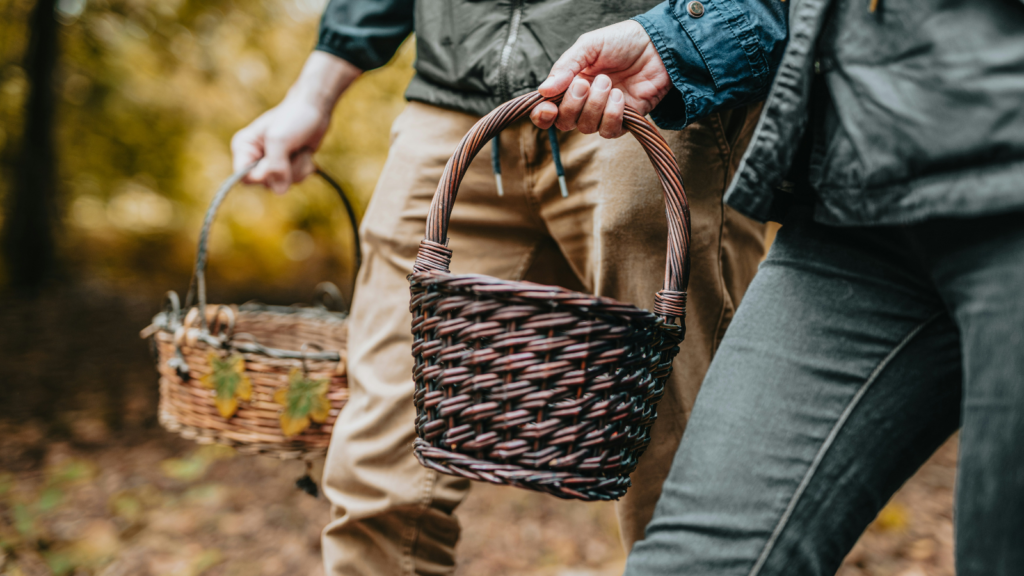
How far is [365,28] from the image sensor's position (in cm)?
138

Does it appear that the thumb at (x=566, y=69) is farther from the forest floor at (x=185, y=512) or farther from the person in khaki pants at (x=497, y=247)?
the forest floor at (x=185, y=512)

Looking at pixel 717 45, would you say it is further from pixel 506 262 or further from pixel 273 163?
pixel 273 163

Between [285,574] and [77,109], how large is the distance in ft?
17.8

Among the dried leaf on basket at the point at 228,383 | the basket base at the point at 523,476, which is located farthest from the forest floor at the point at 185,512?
the basket base at the point at 523,476

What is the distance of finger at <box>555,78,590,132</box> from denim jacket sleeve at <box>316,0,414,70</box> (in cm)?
69

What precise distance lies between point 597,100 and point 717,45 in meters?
0.18

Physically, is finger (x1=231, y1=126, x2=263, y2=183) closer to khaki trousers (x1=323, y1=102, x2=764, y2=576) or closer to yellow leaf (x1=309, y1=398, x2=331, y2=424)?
khaki trousers (x1=323, y1=102, x2=764, y2=576)

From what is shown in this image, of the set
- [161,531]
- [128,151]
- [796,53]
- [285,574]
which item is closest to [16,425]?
[161,531]

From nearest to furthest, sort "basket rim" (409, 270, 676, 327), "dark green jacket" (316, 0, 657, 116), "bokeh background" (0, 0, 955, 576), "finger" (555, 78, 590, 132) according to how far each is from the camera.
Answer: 1. "basket rim" (409, 270, 676, 327)
2. "finger" (555, 78, 590, 132)
3. "dark green jacket" (316, 0, 657, 116)
4. "bokeh background" (0, 0, 955, 576)

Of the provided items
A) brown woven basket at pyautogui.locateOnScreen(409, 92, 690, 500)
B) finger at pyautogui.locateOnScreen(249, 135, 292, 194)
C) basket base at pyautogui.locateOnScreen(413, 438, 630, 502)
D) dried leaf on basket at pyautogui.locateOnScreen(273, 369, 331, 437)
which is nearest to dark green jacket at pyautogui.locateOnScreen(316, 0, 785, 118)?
finger at pyautogui.locateOnScreen(249, 135, 292, 194)

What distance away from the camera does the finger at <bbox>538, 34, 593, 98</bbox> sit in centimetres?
84

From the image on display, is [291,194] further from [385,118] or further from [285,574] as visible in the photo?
[285,574]

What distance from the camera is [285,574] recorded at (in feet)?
7.14

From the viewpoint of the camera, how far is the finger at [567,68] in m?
0.84
